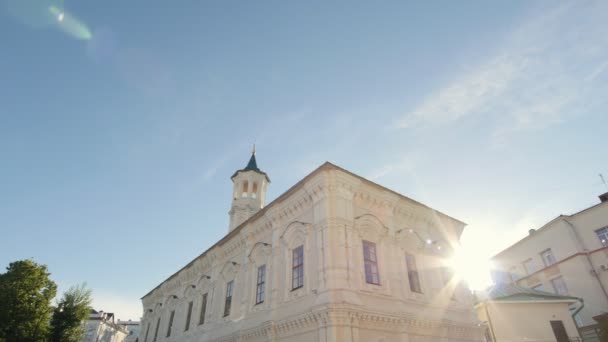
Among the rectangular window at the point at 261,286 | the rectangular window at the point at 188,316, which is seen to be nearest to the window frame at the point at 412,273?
the rectangular window at the point at 261,286

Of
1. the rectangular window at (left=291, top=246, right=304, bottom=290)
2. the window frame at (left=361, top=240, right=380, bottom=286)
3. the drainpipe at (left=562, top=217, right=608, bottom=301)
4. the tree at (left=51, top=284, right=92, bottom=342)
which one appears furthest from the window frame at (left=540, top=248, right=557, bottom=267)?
the tree at (left=51, top=284, right=92, bottom=342)

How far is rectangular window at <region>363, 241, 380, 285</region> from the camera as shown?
14.1 meters

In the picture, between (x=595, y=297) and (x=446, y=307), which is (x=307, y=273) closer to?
(x=446, y=307)

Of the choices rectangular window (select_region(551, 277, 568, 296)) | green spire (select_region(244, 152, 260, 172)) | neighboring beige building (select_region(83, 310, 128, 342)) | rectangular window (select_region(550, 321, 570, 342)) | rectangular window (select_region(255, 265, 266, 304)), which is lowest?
rectangular window (select_region(550, 321, 570, 342))

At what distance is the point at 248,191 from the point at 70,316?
16816mm

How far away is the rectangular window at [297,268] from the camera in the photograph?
14445 millimetres

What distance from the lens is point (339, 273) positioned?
1272 cm

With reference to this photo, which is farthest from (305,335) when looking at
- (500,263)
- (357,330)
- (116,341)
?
(116,341)

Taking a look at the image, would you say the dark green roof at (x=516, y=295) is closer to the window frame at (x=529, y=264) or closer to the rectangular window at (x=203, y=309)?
the window frame at (x=529, y=264)

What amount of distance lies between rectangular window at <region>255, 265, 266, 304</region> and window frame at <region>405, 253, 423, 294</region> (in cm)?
675

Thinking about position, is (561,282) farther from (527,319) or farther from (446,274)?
(446,274)

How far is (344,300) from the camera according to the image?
39.6 feet

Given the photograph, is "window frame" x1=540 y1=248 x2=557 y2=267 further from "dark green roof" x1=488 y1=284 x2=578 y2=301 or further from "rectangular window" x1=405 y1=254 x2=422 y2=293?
"rectangular window" x1=405 y1=254 x2=422 y2=293

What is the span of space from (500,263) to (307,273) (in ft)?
94.5
